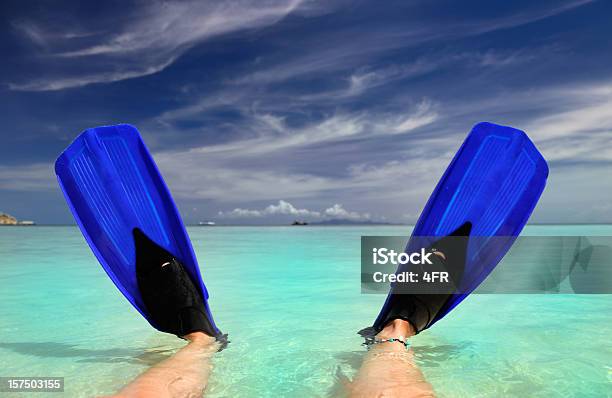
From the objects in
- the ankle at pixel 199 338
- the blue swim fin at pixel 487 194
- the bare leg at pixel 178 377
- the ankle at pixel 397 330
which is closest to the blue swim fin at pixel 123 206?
the ankle at pixel 199 338

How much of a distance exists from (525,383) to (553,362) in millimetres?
400

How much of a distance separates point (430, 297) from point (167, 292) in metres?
1.61

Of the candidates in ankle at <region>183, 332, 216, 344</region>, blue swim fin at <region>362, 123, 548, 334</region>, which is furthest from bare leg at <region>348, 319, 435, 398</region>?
blue swim fin at <region>362, 123, 548, 334</region>

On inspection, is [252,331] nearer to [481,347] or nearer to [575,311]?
[481,347]

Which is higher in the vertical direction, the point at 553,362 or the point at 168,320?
the point at 168,320

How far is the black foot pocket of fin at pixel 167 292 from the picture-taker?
2.42 m

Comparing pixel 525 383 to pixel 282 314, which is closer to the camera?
pixel 525 383

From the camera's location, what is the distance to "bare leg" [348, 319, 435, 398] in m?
1.51

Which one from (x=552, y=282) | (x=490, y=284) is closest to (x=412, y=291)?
(x=490, y=284)

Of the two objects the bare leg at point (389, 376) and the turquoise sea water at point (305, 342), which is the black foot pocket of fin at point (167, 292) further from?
the bare leg at point (389, 376)

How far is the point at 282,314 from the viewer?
11.1 ft

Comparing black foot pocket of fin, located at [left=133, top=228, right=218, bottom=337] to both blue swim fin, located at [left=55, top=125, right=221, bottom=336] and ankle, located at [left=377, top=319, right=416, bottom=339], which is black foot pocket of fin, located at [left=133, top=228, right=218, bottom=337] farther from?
ankle, located at [left=377, top=319, right=416, bottom=339]

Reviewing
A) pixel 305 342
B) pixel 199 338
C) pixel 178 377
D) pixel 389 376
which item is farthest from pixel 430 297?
pixel 178 377

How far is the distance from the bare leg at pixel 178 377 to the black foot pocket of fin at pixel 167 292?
0.28m
